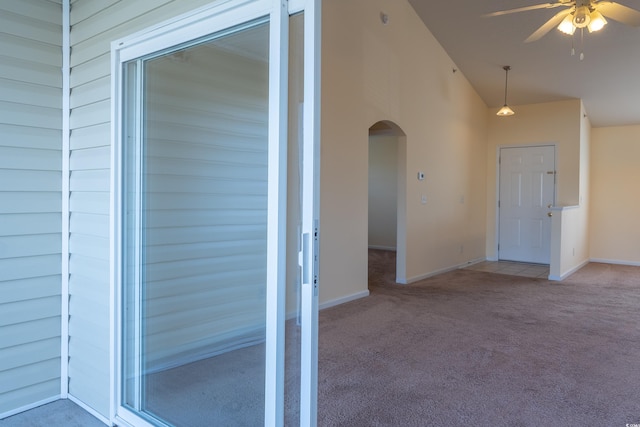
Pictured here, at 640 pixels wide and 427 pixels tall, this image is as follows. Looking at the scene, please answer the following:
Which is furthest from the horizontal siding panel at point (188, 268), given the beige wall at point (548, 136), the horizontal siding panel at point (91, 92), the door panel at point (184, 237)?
the beige wall at point (548, 136)

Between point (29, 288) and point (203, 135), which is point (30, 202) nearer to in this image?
point (29, 288)

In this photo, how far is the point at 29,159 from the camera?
228 cm

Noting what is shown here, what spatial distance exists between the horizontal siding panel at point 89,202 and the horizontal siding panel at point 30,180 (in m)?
0.13

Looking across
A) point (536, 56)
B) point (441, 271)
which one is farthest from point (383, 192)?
point (536, 56)

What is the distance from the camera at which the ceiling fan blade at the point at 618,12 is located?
321cm

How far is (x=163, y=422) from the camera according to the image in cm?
197

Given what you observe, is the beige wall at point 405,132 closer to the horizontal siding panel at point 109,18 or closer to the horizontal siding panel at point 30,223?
the horizontal siding panel at point 109,18

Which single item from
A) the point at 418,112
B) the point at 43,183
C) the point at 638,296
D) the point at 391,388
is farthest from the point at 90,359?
the point at 638,296

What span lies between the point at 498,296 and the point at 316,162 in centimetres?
435

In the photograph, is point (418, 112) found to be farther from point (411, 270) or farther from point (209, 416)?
point (209, 416)

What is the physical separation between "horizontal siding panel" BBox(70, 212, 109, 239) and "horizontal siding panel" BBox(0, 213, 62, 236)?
0.31ft

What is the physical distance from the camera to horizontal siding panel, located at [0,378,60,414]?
225 cm

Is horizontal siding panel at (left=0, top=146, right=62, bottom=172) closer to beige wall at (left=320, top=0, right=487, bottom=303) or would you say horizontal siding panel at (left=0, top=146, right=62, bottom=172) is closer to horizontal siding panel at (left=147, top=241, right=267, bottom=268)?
horizontal siding panel at (left=147, top=241, right=267, bottom=268)

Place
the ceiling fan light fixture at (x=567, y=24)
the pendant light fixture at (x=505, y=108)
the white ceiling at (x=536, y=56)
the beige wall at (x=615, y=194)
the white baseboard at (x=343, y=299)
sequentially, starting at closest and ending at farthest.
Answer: the ceiling fan light fixture at (x=567, y=24), the white baseboard at (x=343, y=299), the white ceiling at (x=536, y=56), the pendant light fixture at (x=505, y=108), the beige wall at (x=615, y=194)
